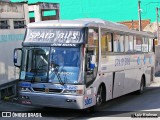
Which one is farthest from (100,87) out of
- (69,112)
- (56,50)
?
(56,50)

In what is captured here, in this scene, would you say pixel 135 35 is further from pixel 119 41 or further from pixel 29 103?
pixel 29 103

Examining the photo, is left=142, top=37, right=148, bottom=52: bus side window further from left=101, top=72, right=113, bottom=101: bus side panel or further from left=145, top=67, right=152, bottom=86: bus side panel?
left=101, top=72, right=113, bottom=101: bus side panel

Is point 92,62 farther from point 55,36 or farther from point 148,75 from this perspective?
point 148,75

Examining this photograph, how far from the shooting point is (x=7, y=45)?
52.8 ft

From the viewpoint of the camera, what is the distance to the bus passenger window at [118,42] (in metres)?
14.2

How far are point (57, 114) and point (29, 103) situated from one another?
1051mm

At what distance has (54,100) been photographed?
36.6 ft

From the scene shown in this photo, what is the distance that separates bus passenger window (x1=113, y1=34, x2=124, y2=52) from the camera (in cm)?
1420

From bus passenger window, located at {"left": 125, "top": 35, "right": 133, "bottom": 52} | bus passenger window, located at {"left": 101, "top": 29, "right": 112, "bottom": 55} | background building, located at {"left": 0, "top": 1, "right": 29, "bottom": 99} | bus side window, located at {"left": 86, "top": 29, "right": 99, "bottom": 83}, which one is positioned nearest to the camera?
bus side window, located at {"left": 86, "top": 29, "right": 99, "bottom": 83}

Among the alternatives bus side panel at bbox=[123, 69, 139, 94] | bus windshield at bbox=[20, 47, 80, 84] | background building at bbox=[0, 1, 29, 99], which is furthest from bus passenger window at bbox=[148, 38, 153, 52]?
bus windshield at bbox=[20, 47, 80, 84]

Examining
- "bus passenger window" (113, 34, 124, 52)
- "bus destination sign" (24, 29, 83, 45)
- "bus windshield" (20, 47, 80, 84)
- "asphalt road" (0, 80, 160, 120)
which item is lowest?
"asphalt road" (0, 80, 160, 120)

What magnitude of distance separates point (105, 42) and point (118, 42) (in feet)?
5.35

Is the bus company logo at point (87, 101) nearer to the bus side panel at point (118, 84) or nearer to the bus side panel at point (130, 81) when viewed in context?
the bus side panel at point (118, 84)

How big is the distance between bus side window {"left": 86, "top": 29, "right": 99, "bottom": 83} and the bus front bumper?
0.76 metres
